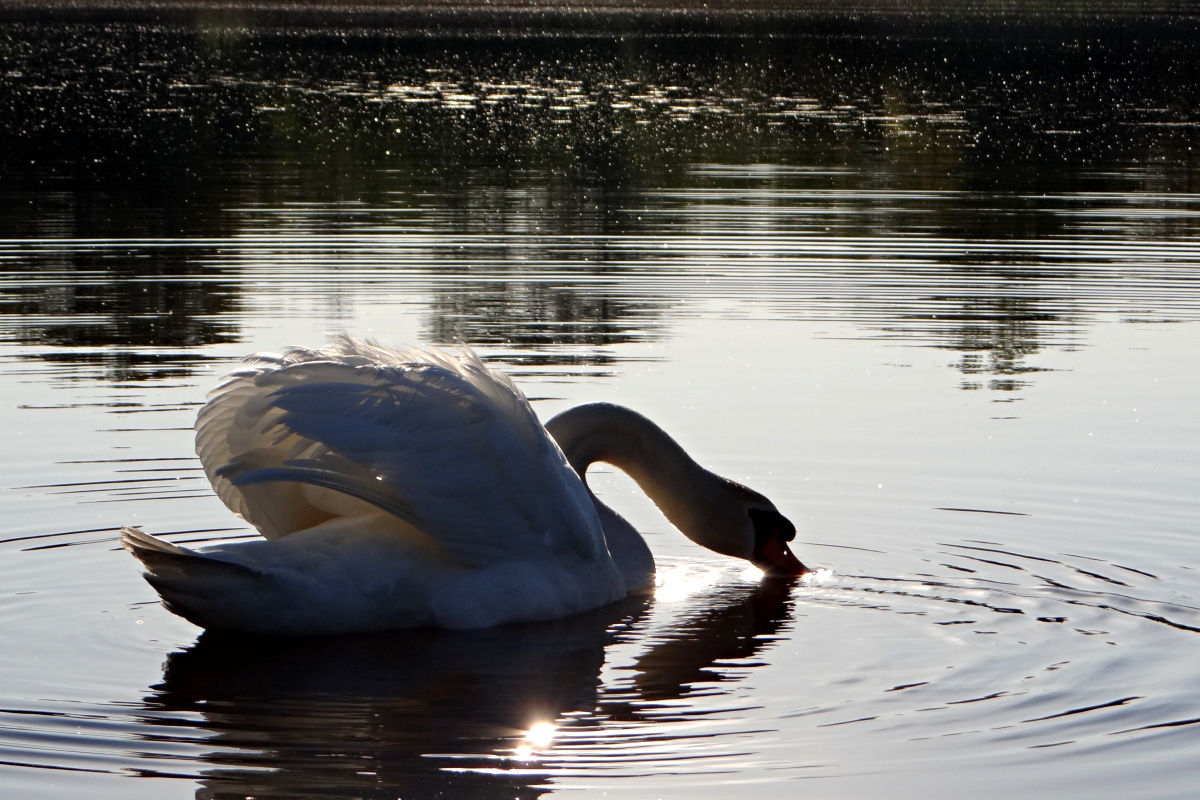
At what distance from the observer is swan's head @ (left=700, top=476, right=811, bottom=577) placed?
→ 330 inches

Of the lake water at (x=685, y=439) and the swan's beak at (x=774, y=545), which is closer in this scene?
the lake water at (x=685, y=439)

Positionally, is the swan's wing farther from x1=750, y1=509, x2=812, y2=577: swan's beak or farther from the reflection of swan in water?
x1=750, y1=509, x2=812, y2=577: swan's beak

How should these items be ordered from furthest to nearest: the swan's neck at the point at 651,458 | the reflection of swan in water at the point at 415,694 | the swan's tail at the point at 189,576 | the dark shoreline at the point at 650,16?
1. the dark shoreline at the point at 650,16
2. the swan's neck at the point at 651,458
3. the swan's tail at the point at 189,576
4. the reflection of swan in water at the point at 415,694

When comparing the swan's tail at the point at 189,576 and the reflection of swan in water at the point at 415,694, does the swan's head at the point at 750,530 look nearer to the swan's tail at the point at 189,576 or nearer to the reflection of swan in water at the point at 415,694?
the reflection of swan in water at the point at 415,694

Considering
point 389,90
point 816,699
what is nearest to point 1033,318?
point 816,699

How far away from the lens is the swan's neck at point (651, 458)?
8.62m

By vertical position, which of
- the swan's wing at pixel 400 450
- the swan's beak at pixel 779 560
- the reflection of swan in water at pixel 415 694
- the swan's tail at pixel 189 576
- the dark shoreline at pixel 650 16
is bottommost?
the reflection of swan in water at pixel 415 694

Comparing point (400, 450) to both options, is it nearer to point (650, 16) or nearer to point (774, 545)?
point (774, 545)

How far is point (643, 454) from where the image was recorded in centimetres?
870

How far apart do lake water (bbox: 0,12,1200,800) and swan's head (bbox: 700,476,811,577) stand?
0.43 feet

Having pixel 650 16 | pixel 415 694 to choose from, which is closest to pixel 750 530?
pixel 415 694

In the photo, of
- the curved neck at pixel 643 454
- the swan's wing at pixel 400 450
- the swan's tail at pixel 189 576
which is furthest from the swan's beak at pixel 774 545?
the swan's tail at pixel 189 576

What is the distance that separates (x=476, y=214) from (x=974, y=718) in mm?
16385

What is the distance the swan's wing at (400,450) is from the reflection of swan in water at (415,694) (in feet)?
1.28
